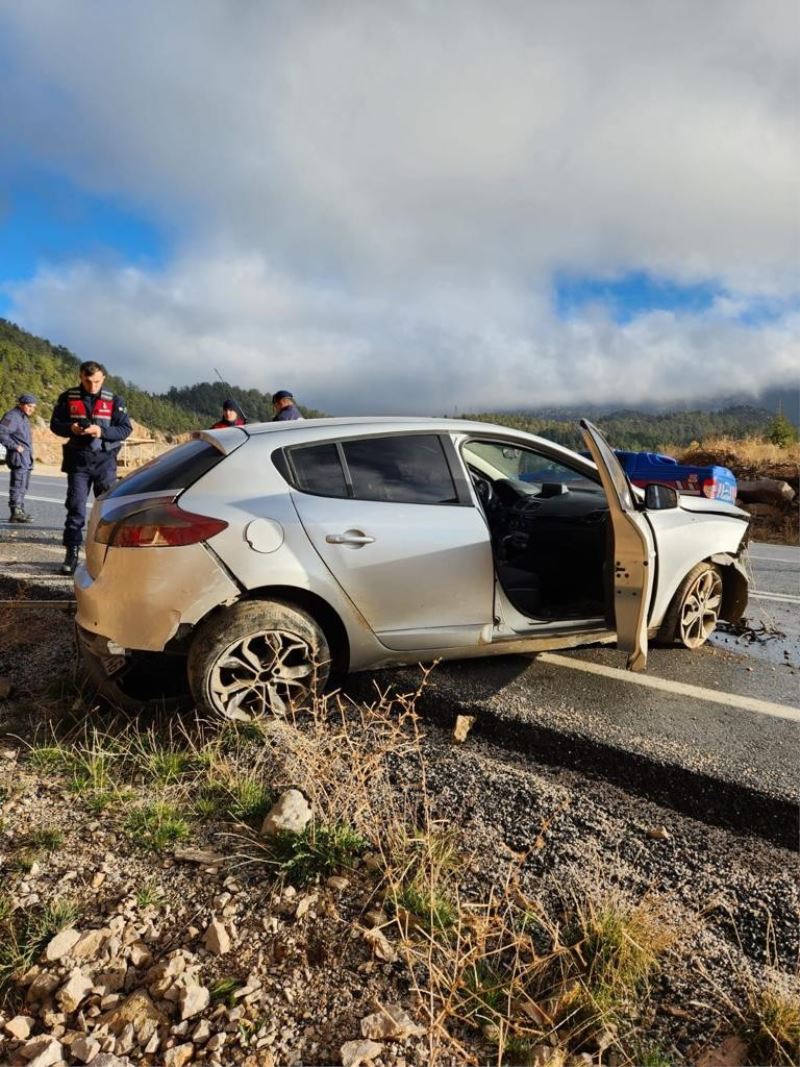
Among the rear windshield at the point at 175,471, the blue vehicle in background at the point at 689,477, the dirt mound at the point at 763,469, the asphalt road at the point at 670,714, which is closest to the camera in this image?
the asphalt road at the point at 670,714

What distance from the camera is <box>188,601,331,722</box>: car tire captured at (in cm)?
302

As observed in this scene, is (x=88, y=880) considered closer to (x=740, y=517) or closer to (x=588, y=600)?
(x=588, y=600)

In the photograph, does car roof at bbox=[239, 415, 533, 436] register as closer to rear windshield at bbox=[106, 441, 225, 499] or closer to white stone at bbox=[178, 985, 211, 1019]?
rear windshield at bbox=[106, 441, 225, 499]

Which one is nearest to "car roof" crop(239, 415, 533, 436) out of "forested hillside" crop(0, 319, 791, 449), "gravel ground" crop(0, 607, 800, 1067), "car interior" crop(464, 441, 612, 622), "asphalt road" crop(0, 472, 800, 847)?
"car interior" crop(464, 441, 612, 622)

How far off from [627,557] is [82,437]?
5298 mm

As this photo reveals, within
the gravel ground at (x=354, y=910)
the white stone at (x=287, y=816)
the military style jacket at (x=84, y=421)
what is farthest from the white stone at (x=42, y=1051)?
the military style jacket at (x=84, y=421)

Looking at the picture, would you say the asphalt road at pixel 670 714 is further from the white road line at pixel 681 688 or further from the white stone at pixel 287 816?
the white stone at pixel 287 816

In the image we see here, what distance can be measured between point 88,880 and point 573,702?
8.08ft

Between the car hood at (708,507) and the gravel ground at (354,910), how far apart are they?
2.18 metres

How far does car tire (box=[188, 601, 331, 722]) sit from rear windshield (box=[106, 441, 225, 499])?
689 mm

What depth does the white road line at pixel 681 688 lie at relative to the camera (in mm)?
3537

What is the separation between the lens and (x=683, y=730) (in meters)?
3.24

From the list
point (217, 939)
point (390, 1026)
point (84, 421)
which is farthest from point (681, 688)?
point (84, 421)

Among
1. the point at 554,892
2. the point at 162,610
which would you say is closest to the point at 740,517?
the point at 554,892
